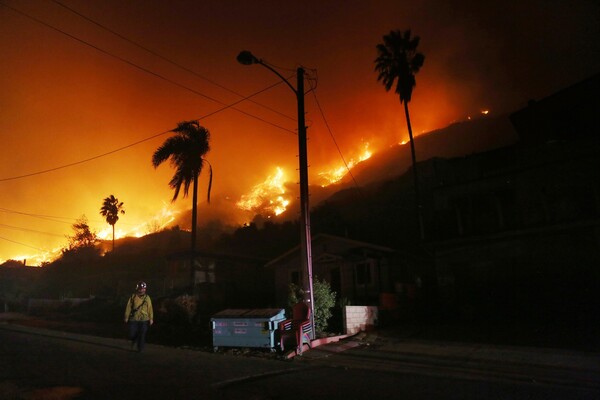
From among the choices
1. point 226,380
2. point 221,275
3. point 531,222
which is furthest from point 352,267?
point 226,380

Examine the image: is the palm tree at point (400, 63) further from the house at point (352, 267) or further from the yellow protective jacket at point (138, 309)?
the yellow protective jacket at point (138, 309)

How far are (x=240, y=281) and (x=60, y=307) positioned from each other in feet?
43.6

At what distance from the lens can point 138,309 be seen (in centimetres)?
1005

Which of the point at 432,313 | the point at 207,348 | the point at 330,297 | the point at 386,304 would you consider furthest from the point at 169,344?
the point at 432,313

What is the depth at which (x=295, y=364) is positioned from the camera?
365 inches

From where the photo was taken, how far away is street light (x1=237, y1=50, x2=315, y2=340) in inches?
476

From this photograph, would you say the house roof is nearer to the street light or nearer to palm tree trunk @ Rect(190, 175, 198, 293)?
palm tree trunk @ Rect(190, 175, 198, 293)

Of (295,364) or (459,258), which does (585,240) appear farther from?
(295,364)

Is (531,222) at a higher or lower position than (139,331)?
higher

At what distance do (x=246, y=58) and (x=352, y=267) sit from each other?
46.5ft

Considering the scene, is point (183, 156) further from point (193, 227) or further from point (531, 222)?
point (531, 222)

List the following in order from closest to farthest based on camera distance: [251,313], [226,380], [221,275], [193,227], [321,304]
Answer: [226,380] < [251,313] < [321,304] < [193,227] < [221,275]

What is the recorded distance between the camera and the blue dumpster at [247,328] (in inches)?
426

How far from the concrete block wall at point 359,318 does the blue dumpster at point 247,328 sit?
11.7ft
